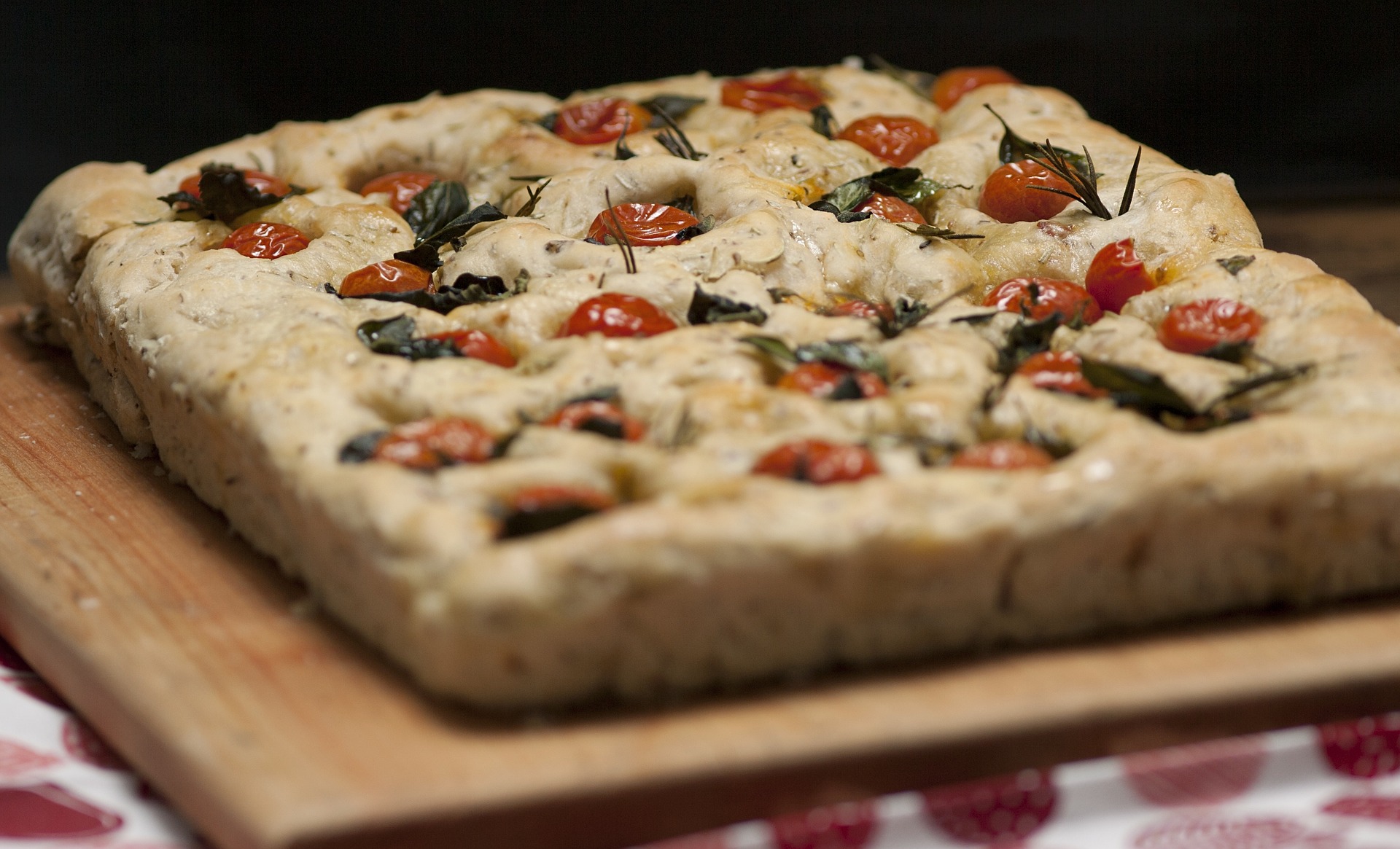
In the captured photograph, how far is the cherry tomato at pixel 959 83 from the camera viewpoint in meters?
6.88

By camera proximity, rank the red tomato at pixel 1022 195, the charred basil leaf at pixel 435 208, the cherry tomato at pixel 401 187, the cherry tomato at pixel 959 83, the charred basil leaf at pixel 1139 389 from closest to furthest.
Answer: the charred basil leaf at pixel 1139 389
the red tomato at pixel 1022 195
the charred basil leaf at pixel 435 208
the cherry tomato at pixel 401 187
the cherry tomato at pixel 959 83

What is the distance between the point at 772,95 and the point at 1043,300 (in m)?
2.27

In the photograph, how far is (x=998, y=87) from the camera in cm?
663

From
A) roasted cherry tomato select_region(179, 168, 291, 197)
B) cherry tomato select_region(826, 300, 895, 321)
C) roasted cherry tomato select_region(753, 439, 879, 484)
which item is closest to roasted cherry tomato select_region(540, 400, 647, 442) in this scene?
roasted cherry tomato select_region(753, 439, 879, 484)

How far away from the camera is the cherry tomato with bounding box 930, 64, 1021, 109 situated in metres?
6.88

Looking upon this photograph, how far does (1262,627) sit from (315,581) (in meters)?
2.38

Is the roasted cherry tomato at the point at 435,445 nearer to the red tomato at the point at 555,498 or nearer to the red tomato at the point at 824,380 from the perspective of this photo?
the red tomato at the point at 555,498

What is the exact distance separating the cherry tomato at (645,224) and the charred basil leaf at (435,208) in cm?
60

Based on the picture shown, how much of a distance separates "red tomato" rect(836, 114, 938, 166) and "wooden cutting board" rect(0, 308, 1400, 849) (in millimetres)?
2799

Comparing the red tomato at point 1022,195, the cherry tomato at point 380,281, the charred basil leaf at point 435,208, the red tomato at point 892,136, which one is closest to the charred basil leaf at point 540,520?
the cherry tomato at point 380,281

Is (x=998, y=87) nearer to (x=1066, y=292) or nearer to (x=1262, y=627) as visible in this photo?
(x=1066, y=292)

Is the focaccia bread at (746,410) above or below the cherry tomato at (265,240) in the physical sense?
above

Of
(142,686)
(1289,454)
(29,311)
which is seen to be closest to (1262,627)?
(1289,454)

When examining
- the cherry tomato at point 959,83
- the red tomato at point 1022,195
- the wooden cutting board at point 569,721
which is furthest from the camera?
the cherry tomato at point 959,83
